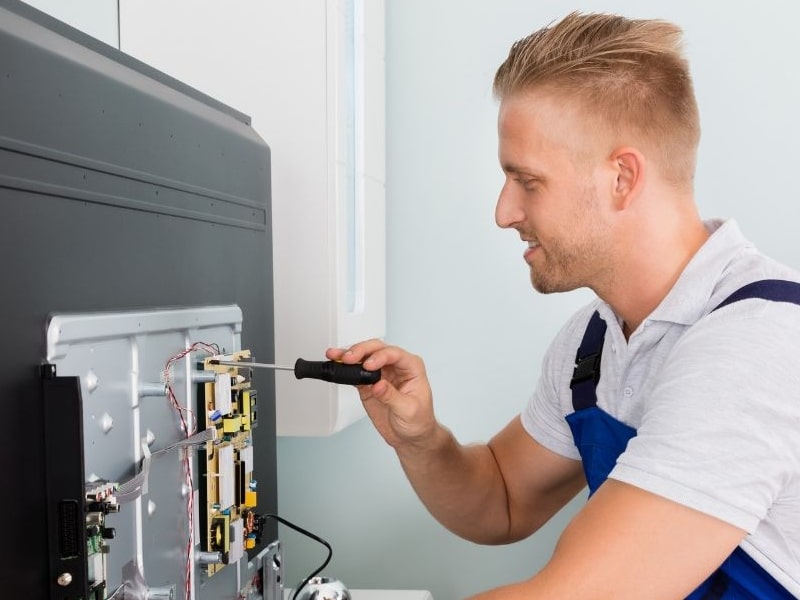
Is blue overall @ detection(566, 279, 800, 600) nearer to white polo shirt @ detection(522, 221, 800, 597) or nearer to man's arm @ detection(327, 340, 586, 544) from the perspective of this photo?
white polo shirt @ detection(522, 221, 800, 597)

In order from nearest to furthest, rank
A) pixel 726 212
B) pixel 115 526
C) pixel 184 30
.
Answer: pixel 115 526 → pixel 184 30 → pixel 726 212

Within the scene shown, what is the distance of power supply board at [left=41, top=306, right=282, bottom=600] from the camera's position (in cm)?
75

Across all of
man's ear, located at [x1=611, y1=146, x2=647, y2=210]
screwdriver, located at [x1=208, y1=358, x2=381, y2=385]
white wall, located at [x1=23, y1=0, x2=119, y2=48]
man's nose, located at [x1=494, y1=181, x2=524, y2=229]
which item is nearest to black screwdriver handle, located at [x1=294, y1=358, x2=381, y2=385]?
screwdriver, located at [x1=208, y1=358, x2=381, y2=385]

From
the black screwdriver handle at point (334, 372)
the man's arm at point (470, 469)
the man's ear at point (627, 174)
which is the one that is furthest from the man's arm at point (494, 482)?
the man's ear at point (627, 174)

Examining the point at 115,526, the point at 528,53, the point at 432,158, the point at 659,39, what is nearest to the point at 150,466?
the point at 115,526

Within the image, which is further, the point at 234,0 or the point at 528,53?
the point at 234,0

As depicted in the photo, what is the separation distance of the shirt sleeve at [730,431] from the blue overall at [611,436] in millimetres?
69

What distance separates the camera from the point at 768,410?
936mm

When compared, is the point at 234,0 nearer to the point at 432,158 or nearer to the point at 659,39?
the point at 432,158

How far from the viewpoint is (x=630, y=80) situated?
3.91ft

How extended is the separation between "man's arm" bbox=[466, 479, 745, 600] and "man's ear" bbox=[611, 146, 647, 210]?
403 millimetres

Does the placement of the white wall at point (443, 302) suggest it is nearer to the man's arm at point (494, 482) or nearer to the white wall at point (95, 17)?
the man's arm at point (494, 482)

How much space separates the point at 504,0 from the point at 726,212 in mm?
676

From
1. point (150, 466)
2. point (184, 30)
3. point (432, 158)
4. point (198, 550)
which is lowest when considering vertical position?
point (198, 550)
